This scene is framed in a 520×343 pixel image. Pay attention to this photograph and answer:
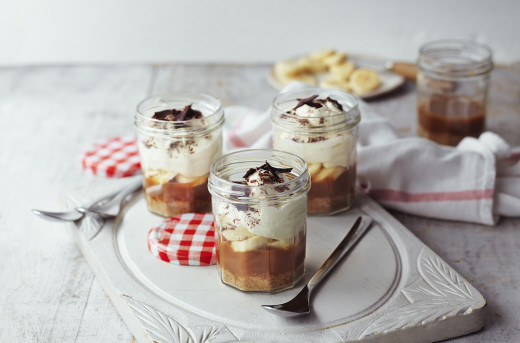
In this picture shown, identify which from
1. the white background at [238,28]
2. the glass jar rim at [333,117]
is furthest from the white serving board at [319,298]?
the white background at [238,28]

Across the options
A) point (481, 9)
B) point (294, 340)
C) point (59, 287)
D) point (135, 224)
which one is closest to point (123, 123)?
point (135, 224)

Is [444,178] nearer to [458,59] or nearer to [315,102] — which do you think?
[315,102]

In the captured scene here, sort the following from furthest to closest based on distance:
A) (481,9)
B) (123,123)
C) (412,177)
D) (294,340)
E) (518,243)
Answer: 1. (481,9)
2. (123,123)
3. (412,177)
4. (518,243)
5. (294,340)

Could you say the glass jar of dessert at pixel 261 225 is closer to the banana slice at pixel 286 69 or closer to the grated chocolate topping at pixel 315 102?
the grated chocolate topping at pixel 315 102

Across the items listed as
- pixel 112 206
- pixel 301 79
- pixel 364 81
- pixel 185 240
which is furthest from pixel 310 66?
pixel 185 240

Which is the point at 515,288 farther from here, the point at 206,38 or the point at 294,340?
the point at 206,38
